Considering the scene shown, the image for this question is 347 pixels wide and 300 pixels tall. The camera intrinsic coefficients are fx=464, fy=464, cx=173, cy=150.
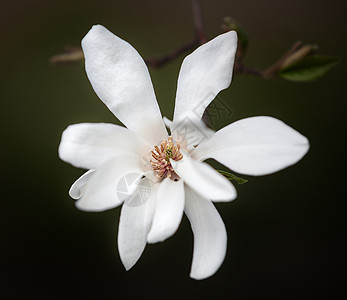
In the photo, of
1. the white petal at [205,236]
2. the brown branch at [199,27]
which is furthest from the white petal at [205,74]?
the brown branch at [199,27]

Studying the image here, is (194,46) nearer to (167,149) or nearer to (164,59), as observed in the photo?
(164,59)

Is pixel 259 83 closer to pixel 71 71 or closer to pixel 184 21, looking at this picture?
pixel 184 21

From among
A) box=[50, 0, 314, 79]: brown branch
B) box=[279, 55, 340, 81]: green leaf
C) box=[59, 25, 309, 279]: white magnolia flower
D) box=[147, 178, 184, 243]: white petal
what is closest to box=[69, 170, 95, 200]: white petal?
box=[59, 25, 309, 279]: white magnolia flower

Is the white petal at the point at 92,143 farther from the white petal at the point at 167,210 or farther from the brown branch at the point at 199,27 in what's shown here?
the brown branch at the point at 199,27

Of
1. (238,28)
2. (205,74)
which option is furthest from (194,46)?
(205,74)

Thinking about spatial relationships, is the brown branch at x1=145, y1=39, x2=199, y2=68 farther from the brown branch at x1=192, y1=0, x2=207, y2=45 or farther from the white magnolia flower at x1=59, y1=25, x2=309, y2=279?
the white magnolia flower at x1=59, y1=25, x2=309, y2=279

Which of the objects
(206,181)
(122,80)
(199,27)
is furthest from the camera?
(199,27)

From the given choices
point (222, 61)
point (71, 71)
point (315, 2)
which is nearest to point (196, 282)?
point (71, 71)
